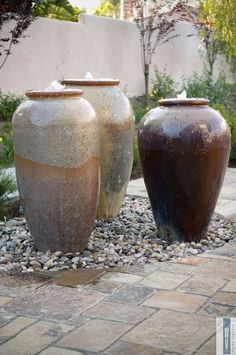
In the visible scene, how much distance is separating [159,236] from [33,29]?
729 cm

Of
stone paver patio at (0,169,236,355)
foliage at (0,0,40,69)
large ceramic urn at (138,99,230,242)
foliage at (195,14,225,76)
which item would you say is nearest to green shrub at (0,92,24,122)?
foliage at (0,0,40,69)

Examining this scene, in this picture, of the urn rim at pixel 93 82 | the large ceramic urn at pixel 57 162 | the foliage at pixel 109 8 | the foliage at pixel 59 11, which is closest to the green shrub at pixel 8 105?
the foliage at pixel 59 11

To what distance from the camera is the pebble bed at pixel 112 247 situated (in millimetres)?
4812

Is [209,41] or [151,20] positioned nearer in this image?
[151,20]

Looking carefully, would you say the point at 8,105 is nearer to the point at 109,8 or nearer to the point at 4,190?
the point at 4,190

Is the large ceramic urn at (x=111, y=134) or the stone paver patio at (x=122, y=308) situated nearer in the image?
the stone paver patio at (x=122, y=308)

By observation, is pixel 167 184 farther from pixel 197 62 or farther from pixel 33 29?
pixel 197 62

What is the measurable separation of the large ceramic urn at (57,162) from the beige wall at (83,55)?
668 cm

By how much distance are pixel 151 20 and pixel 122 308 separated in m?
10.4

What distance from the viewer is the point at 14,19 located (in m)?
10.7

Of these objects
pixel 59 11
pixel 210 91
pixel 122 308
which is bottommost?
pixel 122 308

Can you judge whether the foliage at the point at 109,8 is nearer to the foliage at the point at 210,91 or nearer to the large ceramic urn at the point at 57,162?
the foliage at the point at 210,91

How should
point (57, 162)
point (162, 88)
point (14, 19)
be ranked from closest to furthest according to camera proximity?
point (57, 162)
point (14, 19)
point (162, 88)

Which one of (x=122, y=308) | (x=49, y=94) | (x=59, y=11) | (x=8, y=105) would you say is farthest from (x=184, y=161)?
(x=59, y=11)
